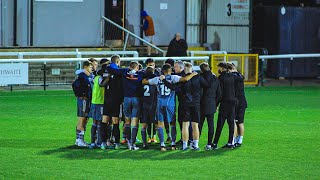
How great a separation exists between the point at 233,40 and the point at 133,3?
14.2ft

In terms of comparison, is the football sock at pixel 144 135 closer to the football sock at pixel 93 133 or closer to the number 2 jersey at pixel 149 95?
the number 2 jersey at pixel 149 95

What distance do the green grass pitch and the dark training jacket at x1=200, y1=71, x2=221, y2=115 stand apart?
0.91 metres

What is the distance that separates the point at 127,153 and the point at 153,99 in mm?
1297

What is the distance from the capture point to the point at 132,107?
21141 mm

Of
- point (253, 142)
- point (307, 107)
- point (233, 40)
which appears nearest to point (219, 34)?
point (233, 40)

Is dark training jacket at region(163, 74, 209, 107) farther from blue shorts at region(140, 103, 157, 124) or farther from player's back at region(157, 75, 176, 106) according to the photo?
blue shorts at region(140, 103, 157, 124)

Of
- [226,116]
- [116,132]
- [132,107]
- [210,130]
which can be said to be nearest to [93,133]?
[116,132]

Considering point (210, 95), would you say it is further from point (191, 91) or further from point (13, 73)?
point (13, 73)

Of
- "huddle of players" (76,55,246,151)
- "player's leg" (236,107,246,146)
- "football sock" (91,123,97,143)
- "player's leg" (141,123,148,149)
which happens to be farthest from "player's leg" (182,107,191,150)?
"football sock" (91,123,97,143)

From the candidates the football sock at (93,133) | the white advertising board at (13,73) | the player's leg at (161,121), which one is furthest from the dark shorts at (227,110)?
the white advertising board at (13,73)

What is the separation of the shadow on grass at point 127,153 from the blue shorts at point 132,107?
73 cm

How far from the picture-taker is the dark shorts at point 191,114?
821 inches

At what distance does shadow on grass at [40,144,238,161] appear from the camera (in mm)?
20031

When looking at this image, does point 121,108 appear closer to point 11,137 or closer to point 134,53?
point 11,137
